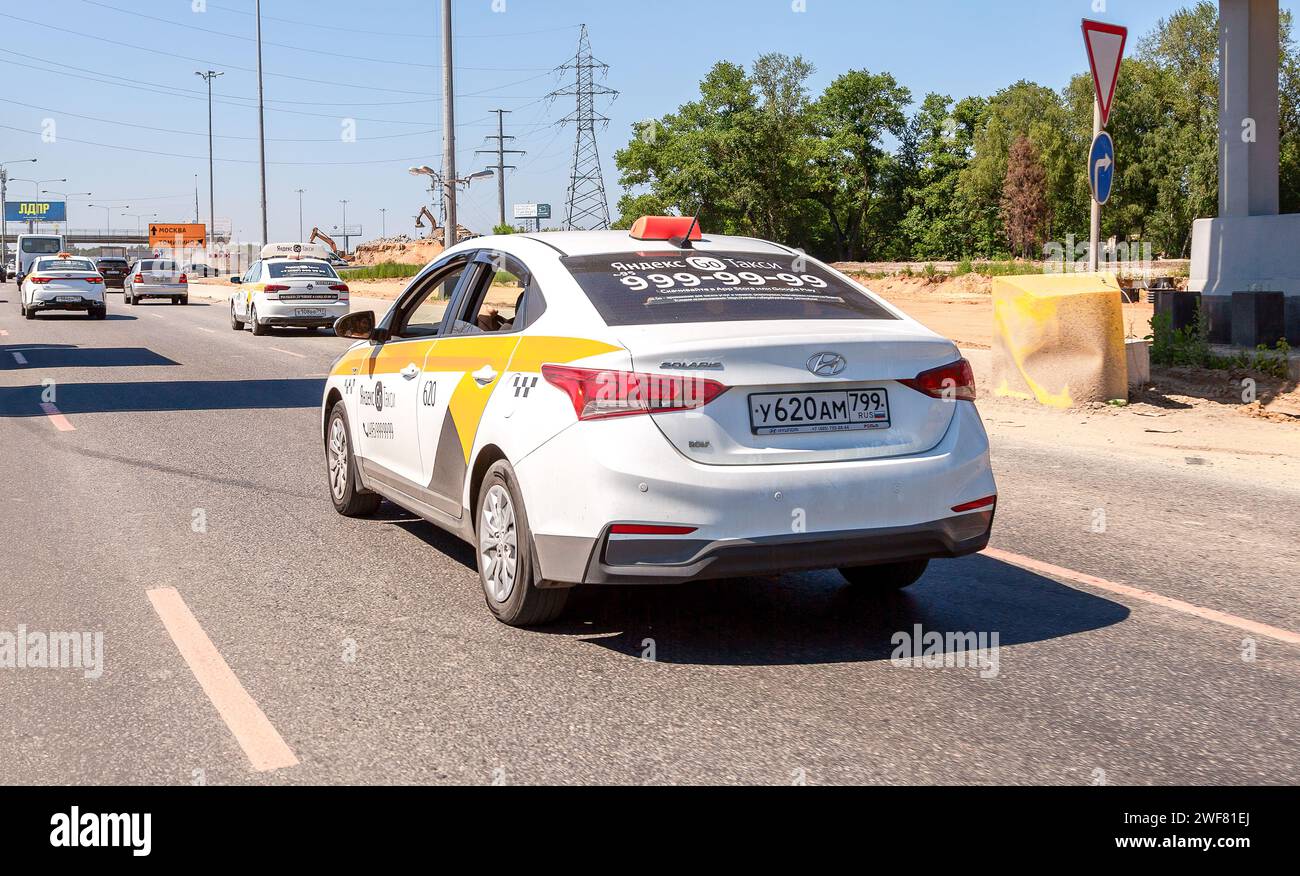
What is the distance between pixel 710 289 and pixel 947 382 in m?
1.03

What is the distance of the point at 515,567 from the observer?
5.25m

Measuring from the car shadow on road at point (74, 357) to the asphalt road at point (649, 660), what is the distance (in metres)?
11.9

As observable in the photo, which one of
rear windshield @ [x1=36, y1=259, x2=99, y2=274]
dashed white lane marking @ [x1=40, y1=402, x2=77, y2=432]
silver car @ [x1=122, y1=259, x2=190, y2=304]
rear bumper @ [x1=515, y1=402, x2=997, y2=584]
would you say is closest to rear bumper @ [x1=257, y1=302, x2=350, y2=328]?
rear windshield @ [x1=36, y1=259, x2=99, y2=274]

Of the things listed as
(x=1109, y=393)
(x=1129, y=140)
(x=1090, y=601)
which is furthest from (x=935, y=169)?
(x=1090, y=601)

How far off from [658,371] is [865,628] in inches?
57.6

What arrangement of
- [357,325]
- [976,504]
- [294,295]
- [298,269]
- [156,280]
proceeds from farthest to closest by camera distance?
1. [156,280]
2. [298,269]
3. [294,295]
4. [357,325]
5. [976,504]

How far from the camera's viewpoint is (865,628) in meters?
5.40

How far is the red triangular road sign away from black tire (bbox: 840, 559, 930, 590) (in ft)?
24.8

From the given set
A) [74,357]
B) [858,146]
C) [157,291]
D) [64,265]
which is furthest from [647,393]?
[858,146]

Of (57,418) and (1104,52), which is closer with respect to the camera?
(1104,52)

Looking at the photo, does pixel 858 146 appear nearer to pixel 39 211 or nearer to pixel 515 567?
pixel 515 567
